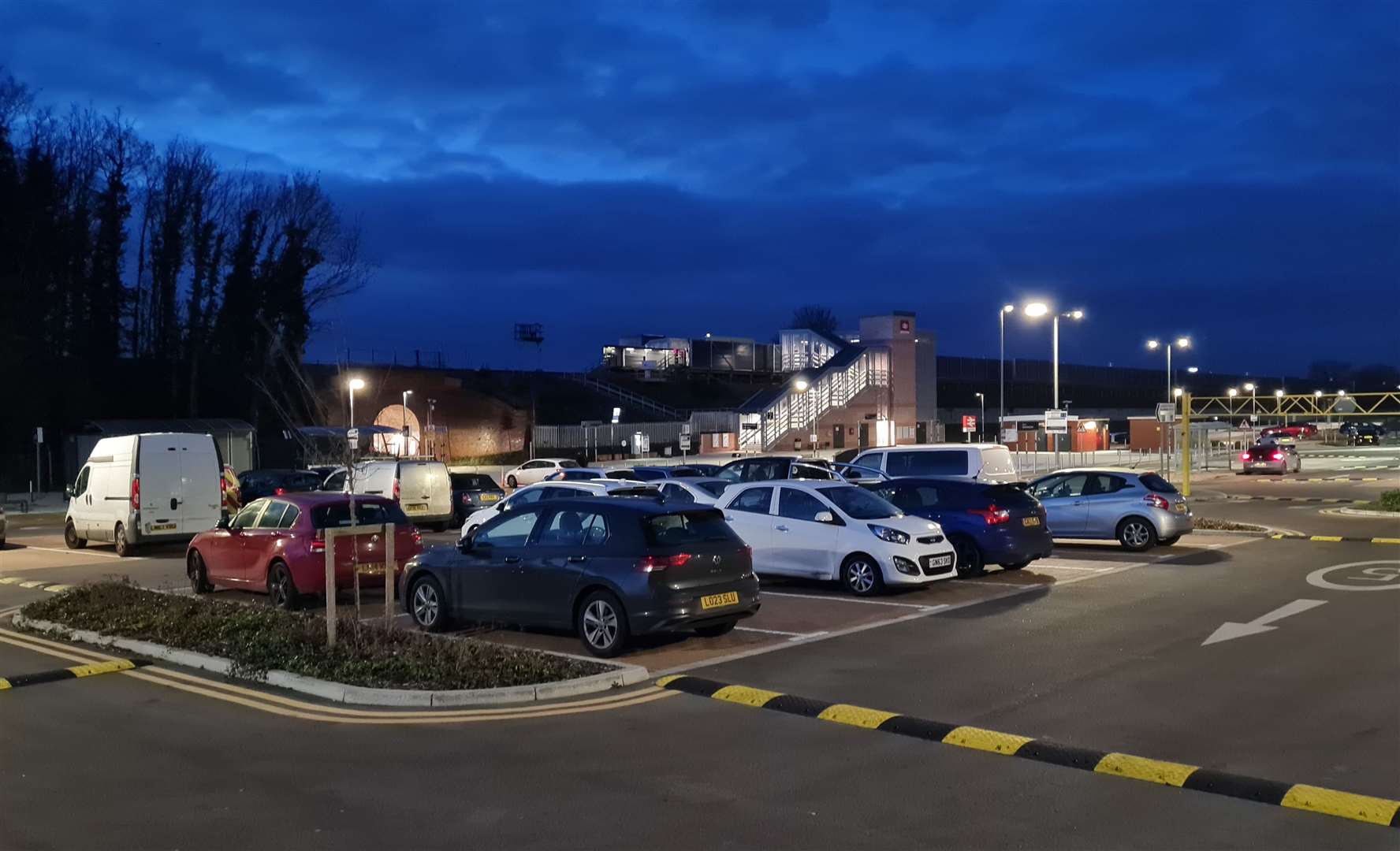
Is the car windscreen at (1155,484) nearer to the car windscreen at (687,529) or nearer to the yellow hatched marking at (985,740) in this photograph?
the car windscreen at (687,529)

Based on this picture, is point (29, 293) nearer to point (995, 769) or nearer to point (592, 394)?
point (592, 394)

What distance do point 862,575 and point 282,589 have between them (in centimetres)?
735

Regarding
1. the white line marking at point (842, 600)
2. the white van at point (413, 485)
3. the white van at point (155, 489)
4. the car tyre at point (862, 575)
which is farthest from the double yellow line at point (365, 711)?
the white van at point (413, 485)

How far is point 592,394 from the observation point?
86312 mm

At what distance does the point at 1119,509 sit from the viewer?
20188 mm

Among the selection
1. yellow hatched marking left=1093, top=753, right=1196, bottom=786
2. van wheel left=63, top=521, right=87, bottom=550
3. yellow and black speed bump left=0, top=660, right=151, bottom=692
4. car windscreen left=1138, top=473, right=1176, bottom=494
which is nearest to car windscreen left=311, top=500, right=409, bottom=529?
yellow and black speed bump left=0, top=660, right=151, bottom=692

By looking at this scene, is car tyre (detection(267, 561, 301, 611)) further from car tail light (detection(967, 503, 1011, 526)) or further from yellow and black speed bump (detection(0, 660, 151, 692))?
car tail light (detection(967, 503, 1011, 526))

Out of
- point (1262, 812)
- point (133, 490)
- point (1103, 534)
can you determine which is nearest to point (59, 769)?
point (1262, 812)

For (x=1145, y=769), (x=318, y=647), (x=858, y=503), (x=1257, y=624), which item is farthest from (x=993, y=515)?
(x=318, y=647)

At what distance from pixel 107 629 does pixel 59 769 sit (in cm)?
520

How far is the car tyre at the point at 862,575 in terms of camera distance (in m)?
14.8

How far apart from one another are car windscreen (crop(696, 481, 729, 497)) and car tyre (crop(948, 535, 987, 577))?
5157 millimetres

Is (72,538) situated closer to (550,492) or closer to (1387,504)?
(550,492)

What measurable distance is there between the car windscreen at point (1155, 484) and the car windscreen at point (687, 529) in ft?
37.7
